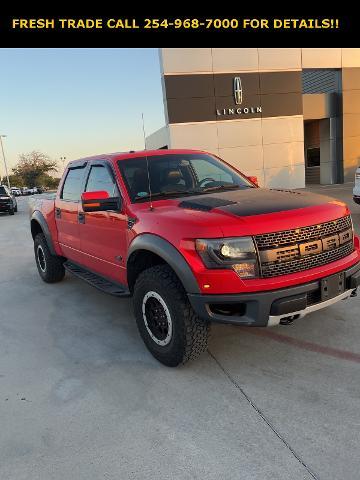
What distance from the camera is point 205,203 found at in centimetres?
319

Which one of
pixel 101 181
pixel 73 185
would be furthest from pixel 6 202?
pixel 101 181

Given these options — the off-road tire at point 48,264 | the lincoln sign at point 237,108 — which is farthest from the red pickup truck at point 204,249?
the lincoln sign at point 237,108

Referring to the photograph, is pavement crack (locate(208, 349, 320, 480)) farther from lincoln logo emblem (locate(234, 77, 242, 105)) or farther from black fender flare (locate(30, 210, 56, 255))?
lincoln logo emblem (locate(234, 77, 242, 105))

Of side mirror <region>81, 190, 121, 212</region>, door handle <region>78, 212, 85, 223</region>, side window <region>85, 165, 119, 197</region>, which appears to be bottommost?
door handle <region>78, 212, 85, 223</region>

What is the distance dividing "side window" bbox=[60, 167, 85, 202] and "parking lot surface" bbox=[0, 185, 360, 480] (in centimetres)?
155

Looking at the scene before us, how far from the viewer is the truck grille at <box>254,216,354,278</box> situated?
9.01 feet

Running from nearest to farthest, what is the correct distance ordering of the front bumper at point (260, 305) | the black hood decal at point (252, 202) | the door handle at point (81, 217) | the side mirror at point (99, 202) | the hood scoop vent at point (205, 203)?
the front bumper at point (260, 305) → the black hood decal at point (252, 202) → the hood scoop vent at point (205, 203) → the side mirror at point (99, 202) → the door handle at point (81, 217)

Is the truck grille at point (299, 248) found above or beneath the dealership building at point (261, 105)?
beneath

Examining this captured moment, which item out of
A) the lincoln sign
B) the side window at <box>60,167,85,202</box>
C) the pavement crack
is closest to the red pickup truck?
the pavement crack

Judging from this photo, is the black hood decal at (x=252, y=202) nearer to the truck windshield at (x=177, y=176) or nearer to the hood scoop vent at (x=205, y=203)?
the hood scoop vent at (x=205, y=203)

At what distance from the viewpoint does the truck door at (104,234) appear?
12.3 feet

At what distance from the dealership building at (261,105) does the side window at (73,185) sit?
46.7 ft
